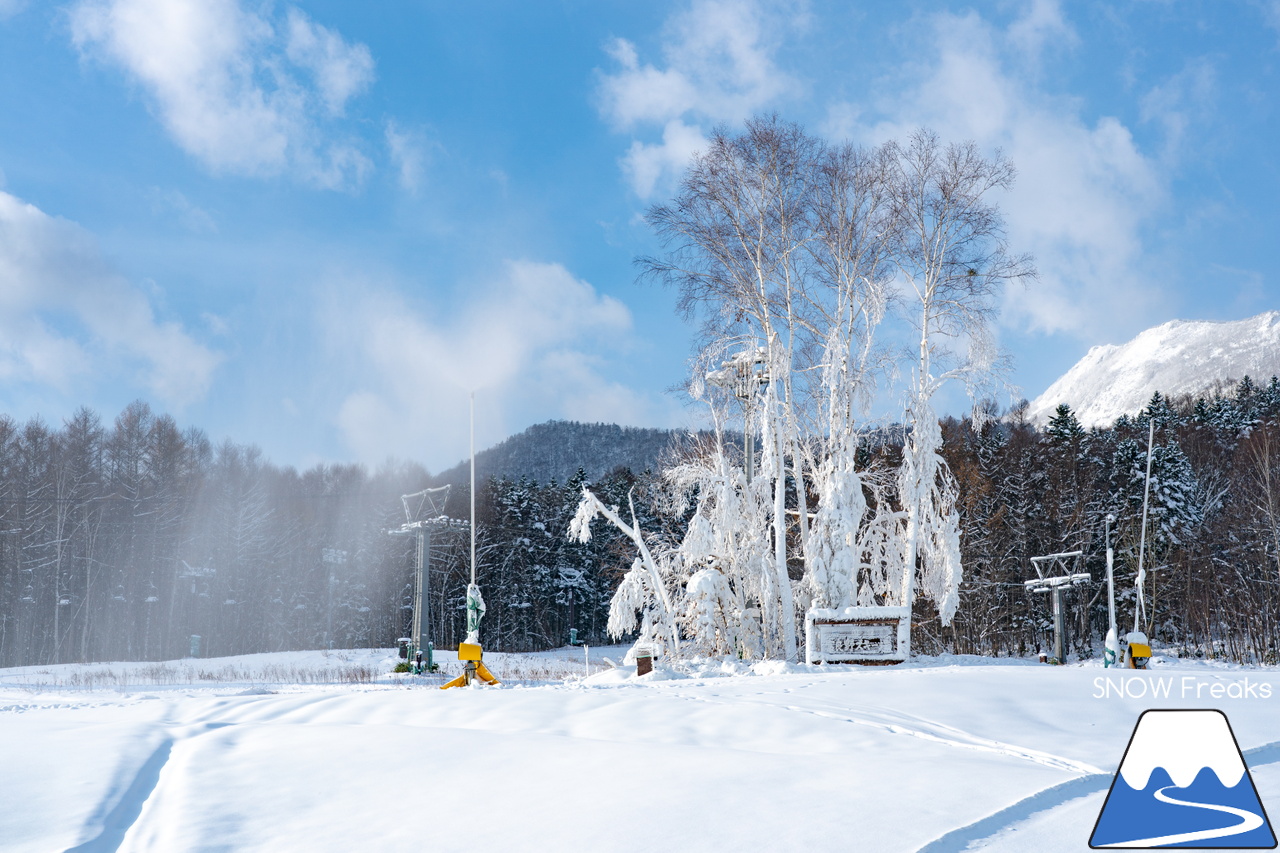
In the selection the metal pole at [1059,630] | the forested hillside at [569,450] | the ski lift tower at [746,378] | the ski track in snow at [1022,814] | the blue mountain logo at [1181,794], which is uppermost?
the forested hillside at [569,450]

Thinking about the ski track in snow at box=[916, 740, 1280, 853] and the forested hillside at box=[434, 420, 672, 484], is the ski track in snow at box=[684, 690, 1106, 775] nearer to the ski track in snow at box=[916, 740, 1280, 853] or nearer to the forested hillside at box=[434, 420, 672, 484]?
the ski track in snow at box=[916, 740, 1280, 853]

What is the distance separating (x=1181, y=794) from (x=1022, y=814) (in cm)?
77

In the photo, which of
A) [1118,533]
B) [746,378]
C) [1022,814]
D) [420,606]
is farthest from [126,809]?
[1118,533]

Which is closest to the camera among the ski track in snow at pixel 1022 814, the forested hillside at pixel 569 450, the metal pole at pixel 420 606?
the ski track in snow at pixel 1022 814

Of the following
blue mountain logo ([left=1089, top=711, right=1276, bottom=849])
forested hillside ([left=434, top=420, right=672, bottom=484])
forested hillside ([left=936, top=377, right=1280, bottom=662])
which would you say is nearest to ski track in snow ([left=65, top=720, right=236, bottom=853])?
blue mountain logo ([left=1089, top=711, right=1276, bottom=849])

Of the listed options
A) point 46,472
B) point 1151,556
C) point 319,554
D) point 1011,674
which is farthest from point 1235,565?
point 46,472

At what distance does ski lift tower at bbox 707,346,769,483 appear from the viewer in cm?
1702

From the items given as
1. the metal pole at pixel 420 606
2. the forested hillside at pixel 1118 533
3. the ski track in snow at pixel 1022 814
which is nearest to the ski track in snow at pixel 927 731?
the ski track in snow at pixel 1022 814

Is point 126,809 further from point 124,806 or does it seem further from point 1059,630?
point 1059,630

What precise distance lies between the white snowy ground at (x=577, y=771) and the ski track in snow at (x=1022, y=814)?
0.04ft

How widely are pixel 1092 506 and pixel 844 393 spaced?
2595 centimetres

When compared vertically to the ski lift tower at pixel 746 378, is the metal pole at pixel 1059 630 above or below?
below

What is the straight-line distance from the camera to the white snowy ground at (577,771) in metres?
4.12

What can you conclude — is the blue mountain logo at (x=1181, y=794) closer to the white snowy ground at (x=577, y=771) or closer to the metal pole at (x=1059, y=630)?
the white snowy ground at (x=577, y=771)
